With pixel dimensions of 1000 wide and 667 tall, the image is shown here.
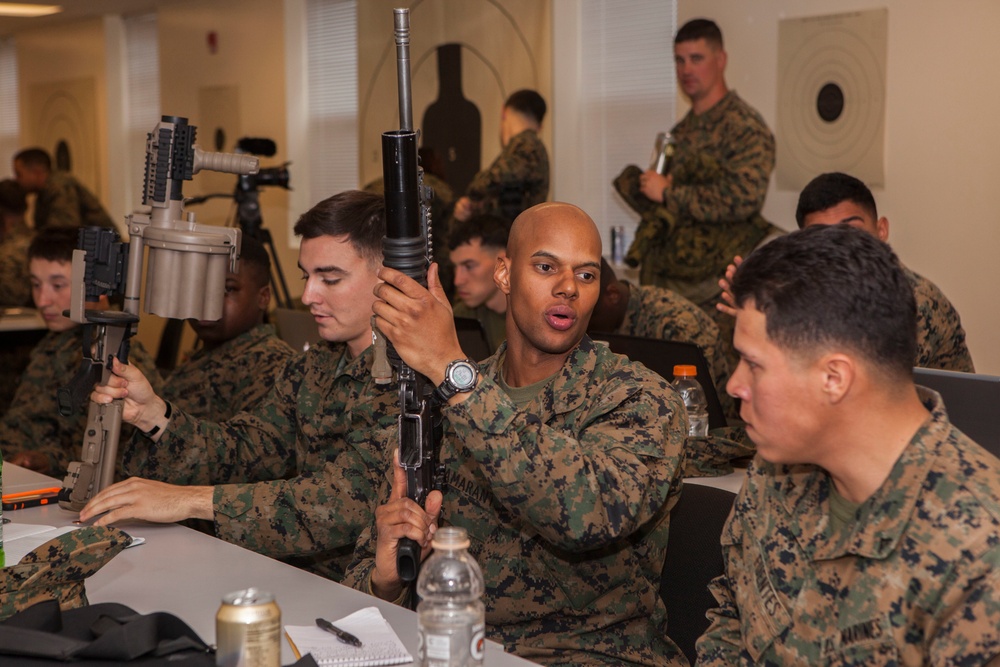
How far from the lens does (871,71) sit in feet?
15.7

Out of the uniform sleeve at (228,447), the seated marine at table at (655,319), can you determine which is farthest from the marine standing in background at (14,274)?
the uniform sleeve at (228,447)

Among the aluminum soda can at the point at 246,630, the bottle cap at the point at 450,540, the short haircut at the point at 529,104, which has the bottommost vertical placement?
the aluminum soda can at the point at 246,630

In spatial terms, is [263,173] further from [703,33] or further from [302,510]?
[302,510]

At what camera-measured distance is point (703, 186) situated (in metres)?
5.01

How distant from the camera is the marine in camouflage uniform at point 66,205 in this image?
870 cm

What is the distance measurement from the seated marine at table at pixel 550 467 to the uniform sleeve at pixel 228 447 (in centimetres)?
63

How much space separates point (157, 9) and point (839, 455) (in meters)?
9.21

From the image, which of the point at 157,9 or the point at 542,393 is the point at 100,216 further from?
the point at 542,393

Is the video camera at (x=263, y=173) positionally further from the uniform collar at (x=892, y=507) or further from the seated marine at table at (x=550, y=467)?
the uniform collar at (x=892, y=507)

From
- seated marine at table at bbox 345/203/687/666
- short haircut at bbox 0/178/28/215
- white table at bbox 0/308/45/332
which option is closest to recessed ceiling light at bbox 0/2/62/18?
short haircut at bbox 0/178/28/215

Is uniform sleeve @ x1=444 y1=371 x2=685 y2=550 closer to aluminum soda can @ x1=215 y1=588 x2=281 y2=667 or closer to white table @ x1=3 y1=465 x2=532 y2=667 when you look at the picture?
white table @ x1=3 y1=465 x2=532 y2=667

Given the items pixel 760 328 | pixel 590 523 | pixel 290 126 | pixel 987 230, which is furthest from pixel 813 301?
pixel 290 126

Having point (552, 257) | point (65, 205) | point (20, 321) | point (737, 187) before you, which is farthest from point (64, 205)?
point (552, 257)

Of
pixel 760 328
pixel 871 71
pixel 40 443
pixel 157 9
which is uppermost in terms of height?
pixel 157 9
